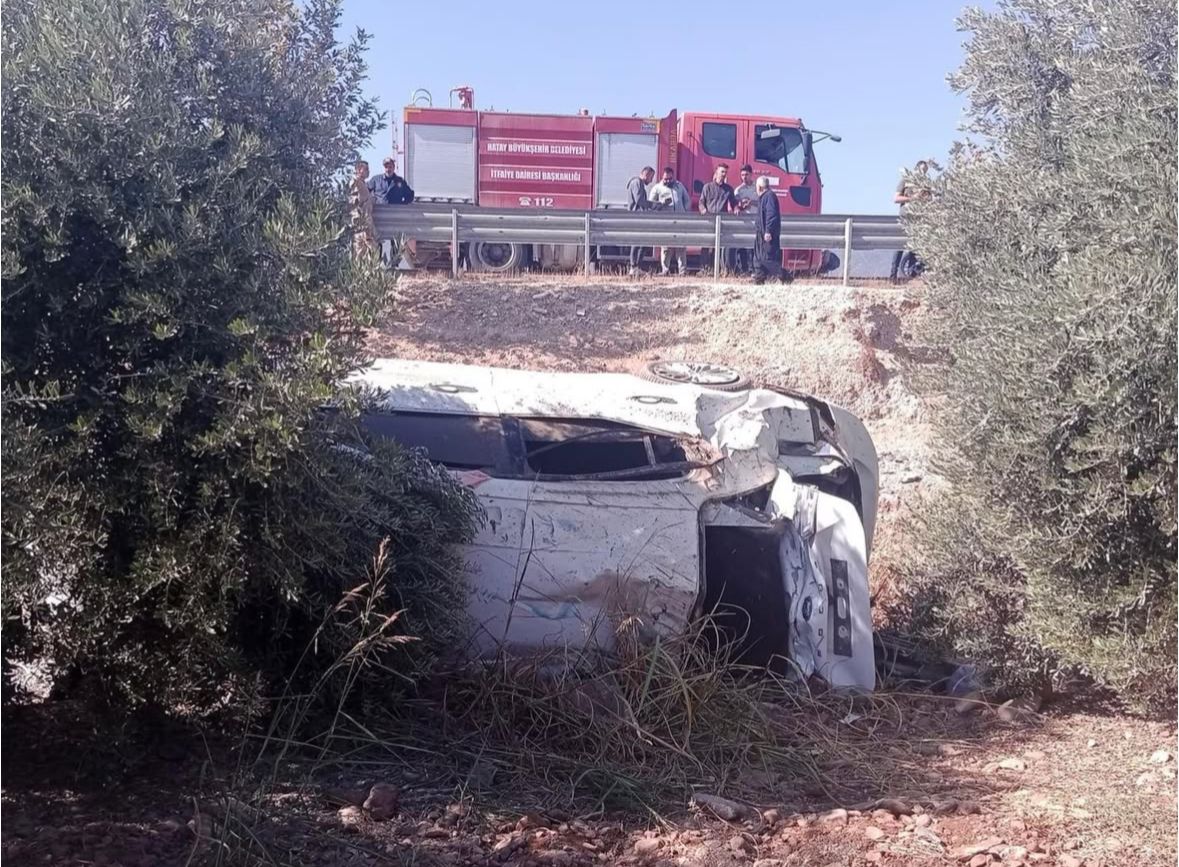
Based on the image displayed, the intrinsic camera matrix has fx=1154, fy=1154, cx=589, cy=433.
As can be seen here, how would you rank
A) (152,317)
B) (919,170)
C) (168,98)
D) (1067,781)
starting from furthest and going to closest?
(919,170)
(1067,781)
(168,98)
(152,317)

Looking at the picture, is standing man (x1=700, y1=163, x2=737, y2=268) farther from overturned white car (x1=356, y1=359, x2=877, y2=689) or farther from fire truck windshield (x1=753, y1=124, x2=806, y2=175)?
overturned white car (x1=356, y1=359, x2=877, y2=689)

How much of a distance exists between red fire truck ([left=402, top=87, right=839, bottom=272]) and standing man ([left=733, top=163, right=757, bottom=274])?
104 inches

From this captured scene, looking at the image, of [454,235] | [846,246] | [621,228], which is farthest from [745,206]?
[454,235]

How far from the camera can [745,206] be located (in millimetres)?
17922

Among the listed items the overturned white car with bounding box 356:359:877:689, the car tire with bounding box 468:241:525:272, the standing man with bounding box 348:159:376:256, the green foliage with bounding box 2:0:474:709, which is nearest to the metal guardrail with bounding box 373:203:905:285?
the car tire with bounding box 468:241:525:272

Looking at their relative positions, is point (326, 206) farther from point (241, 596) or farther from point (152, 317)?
point (241, 596)

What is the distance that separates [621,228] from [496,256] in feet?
8.56

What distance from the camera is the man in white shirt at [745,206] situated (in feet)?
57.5

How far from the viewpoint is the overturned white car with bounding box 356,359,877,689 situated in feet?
18.4

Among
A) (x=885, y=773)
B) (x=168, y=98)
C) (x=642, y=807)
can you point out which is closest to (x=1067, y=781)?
(x=885, y=773)

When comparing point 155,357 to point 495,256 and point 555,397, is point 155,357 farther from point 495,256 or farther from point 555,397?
point 495,256

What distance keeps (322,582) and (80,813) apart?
1.18 metres

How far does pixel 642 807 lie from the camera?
4.51 meters

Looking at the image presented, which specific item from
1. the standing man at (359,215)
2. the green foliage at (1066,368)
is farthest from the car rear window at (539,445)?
the green foliage at (1066,368)
